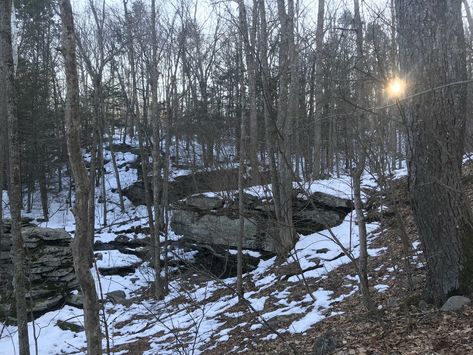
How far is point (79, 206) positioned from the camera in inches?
171

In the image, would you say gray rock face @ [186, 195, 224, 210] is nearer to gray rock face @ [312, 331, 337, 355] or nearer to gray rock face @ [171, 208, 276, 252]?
gray rock face @ [171, 208, 276, 252]

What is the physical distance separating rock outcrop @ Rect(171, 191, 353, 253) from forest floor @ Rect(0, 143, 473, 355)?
533mm

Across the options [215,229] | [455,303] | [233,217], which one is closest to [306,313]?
[455,303]

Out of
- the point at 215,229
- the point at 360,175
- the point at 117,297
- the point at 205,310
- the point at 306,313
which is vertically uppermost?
the point at 360,175

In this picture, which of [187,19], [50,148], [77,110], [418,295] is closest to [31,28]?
[50,148]

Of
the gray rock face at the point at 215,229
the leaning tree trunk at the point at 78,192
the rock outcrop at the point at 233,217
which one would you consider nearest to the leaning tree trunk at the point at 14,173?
the leaning tree trunk at the point at 78,192

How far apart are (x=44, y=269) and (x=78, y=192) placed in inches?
360

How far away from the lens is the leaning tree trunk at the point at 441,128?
13.4 feet

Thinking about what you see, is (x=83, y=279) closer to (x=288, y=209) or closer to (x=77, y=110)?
(x=77, y=110)

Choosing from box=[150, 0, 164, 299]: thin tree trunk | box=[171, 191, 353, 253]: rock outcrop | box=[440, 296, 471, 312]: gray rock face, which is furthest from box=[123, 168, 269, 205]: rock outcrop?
box=[440, 296, 471, 312]: gray rock face

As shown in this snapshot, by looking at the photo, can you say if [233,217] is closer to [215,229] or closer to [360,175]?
[215,229]

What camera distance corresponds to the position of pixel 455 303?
4.12 m

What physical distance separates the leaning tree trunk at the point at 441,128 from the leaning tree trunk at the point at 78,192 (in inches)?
130

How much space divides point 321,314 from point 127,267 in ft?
31.4
